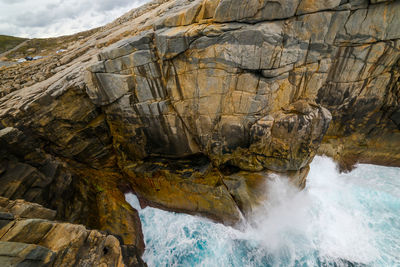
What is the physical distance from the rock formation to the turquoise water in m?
1.59

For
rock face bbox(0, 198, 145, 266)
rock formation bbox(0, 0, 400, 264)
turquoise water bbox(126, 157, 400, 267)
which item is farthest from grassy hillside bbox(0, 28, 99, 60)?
turquoise water bbox(126, 157, 400, 267)

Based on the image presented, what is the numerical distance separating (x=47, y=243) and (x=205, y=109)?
1325 cm

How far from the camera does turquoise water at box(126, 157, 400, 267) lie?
15336 millimetres

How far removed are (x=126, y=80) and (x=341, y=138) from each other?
24.6 meters

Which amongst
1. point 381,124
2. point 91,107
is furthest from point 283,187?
point 91,107

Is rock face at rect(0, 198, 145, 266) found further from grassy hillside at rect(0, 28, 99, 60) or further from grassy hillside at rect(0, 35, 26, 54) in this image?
grassy hillside at rect(0, 35, 26, 54)

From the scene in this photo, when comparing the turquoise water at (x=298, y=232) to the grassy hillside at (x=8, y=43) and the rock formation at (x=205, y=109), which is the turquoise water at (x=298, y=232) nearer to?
the rock formation at (x=205, y=109)

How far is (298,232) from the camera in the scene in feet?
55.2

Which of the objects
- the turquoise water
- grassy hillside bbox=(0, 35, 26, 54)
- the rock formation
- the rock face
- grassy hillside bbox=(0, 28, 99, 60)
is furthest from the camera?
grassy hillside bbox=(0, 35, 26, 54)

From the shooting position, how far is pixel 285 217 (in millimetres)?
17547

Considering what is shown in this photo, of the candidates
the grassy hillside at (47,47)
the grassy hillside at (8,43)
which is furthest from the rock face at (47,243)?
the grassy hillside at (8,43)

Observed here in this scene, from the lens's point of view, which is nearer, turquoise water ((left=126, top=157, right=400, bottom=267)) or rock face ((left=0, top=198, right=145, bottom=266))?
rock face ((left=0, top=198, right=145, bottom=266))

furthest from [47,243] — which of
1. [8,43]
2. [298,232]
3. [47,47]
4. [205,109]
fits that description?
[8,43]

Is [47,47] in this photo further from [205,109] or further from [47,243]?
[47,243]
